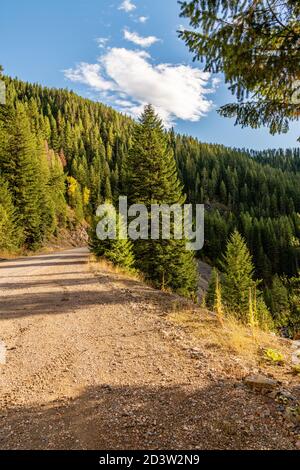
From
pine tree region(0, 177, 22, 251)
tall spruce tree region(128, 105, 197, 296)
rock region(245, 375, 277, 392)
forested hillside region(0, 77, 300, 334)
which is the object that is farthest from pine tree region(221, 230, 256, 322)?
rock region(245, 375, 277, 392)

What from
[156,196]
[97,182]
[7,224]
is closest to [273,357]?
[156,196]

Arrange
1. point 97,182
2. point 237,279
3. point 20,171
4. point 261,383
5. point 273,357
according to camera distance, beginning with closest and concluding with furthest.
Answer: point 261,383
point 273,357
point 237,279
point 20,171
point 97,182

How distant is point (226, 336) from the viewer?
21.5 feet

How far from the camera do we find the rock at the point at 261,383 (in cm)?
438

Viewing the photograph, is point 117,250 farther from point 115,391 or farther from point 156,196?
point 115,391

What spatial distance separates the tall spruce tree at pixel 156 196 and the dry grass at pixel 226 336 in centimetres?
1242

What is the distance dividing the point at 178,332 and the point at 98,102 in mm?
195721

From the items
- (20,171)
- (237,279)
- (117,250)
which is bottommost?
(237,279)

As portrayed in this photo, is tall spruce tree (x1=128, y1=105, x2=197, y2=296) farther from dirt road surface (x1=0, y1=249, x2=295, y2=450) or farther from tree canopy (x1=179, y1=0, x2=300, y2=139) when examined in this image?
tree canopy (x1=179, y1=0, x2=300, y2=139)

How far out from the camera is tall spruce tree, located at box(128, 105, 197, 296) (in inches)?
819

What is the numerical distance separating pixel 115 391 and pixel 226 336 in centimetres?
305

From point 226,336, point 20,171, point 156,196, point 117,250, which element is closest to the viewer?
point 226,336

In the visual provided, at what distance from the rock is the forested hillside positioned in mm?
5374

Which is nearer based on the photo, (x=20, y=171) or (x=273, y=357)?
(x=273, y=357)
